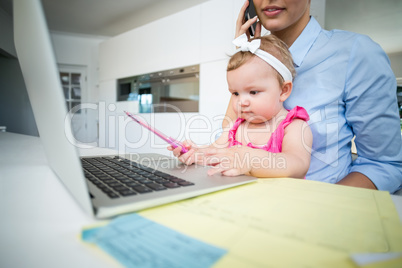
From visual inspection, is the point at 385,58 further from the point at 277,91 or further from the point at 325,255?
the point at 325,255

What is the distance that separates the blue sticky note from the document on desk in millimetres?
13

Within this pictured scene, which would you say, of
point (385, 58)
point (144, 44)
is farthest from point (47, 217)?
point (144, 44)

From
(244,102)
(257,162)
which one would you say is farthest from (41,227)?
(244,102)

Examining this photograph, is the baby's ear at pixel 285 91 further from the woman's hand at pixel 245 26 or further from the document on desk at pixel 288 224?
the document on desk at pixel 288 224

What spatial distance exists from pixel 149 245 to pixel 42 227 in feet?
0.47

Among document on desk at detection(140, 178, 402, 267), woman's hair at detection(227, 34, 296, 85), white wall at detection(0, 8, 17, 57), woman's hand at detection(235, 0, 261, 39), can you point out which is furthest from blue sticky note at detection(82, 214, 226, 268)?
white wall at detection(0, 8, 17, 57)

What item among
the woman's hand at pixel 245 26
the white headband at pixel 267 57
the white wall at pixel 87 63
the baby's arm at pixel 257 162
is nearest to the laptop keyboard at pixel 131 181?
the baby's arm at pixel 257 162

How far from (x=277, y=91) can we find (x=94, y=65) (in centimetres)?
546

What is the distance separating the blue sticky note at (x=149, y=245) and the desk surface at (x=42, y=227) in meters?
0.01

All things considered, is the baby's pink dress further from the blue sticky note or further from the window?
the window

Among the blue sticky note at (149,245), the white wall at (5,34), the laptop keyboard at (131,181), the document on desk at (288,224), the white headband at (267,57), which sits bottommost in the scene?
the document on desk at (288,224)

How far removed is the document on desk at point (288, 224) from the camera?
216mm

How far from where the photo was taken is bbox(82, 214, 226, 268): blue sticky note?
20cm

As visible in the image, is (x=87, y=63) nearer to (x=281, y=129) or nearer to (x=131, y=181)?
(x=281, y=129)
